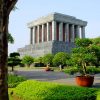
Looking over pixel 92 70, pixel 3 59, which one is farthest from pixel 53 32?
pixel 3 59

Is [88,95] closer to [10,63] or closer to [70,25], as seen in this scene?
[10,63]

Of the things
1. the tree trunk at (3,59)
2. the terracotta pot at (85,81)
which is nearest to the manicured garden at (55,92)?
the tree trunk at (3,59)

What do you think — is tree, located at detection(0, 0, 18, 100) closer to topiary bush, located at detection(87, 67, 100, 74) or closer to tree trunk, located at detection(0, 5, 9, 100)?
tree trunk, located at detection(0, 5, 9, 100)

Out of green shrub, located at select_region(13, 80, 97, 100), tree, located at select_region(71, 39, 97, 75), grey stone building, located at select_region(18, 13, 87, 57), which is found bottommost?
green shrub, located at select_region(13, 80, 97, 100)

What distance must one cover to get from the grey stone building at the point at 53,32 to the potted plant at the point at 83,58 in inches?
3097

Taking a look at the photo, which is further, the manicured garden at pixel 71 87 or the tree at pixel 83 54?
the tree at pixel 83 54

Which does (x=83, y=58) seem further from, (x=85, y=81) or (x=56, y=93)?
(x=56, y=93)

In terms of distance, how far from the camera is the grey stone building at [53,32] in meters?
104

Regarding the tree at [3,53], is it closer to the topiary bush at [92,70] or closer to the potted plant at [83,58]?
the potted plant at [83,58]

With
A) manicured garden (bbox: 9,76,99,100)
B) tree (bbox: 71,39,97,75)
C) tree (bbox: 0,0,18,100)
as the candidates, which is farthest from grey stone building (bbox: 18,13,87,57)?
tree (bbox: 0,0,18,100)

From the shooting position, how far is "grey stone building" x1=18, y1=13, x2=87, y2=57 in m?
104

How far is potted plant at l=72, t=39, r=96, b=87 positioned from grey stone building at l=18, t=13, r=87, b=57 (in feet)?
258

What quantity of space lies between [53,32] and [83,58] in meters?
96.7

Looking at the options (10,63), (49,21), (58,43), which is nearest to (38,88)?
(10,63)
